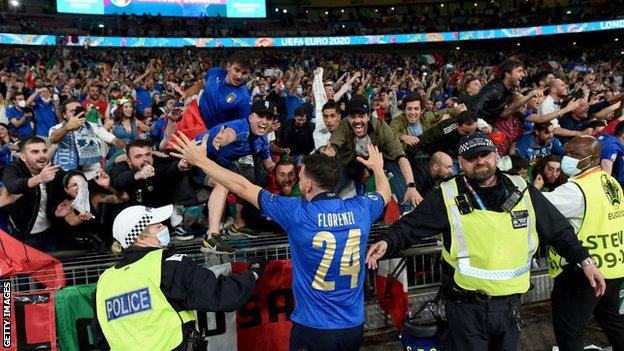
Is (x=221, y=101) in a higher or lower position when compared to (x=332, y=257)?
higher

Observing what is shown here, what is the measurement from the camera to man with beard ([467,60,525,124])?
5734mm

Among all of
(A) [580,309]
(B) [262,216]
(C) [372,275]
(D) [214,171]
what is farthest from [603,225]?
(B) [262,216]

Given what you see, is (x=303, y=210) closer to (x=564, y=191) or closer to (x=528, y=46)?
(x=564, y=191)

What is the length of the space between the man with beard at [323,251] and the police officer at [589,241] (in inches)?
63.8

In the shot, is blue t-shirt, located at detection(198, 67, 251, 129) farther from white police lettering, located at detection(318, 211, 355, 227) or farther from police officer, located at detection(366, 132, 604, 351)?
police officer, located at detection(366, 132, 604, 351)

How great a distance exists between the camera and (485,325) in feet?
10.6

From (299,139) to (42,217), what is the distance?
12.3 ft

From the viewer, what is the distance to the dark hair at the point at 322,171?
326 cm

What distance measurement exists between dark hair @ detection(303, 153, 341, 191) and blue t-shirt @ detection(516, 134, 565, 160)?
13.2 feet

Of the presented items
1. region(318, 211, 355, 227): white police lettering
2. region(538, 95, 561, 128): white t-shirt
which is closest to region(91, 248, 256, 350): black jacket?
region(318, 211, 355, 227): white police lettering

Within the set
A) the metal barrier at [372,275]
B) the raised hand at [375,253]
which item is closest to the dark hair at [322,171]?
the raised hand at [375,253]

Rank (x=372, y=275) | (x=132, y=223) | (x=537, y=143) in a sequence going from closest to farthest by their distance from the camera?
(x=132, y=223) → (x=372, y=275) → (x=537, y=143)

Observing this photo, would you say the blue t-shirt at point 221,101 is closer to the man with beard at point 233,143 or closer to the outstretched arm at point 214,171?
the man with beard at point 233,143
